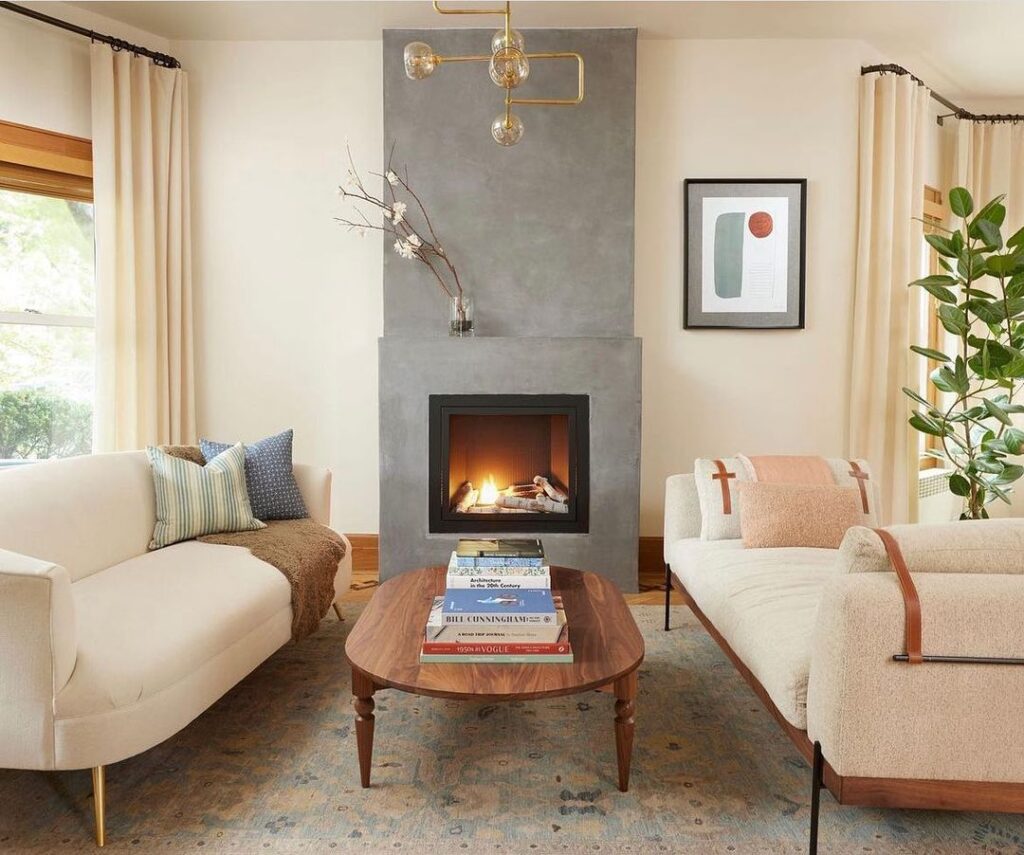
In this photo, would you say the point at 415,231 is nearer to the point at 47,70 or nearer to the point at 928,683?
the point at 47,70

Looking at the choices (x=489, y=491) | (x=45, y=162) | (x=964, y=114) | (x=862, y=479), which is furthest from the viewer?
(x=964, y=114)

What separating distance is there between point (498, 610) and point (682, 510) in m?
1.31

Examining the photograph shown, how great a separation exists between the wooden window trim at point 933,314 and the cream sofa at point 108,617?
11.5ft

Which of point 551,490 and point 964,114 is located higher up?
point 964,114

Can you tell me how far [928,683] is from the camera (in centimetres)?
135

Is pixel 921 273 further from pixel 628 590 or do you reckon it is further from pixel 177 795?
pixel 177 795

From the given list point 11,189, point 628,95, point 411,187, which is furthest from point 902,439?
point 11,189

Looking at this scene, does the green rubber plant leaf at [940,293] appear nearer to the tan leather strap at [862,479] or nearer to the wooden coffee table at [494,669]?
the tan leather strap at [862,479]

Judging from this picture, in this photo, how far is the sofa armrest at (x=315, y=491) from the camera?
3.08m

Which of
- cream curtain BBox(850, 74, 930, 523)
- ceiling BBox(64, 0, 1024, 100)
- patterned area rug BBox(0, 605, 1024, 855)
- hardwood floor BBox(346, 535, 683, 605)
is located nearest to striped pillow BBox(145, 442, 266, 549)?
patterned area rug BBox(0, 605, 1024, 855)

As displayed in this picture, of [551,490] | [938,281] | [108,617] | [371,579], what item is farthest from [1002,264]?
[108,617]

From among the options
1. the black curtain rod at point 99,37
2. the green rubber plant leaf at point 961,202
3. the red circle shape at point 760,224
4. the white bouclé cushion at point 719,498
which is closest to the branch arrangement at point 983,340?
the green rubber plant leaf at point 961,202

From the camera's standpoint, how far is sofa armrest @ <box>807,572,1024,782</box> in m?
1.34

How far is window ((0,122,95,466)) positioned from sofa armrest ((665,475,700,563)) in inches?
109
